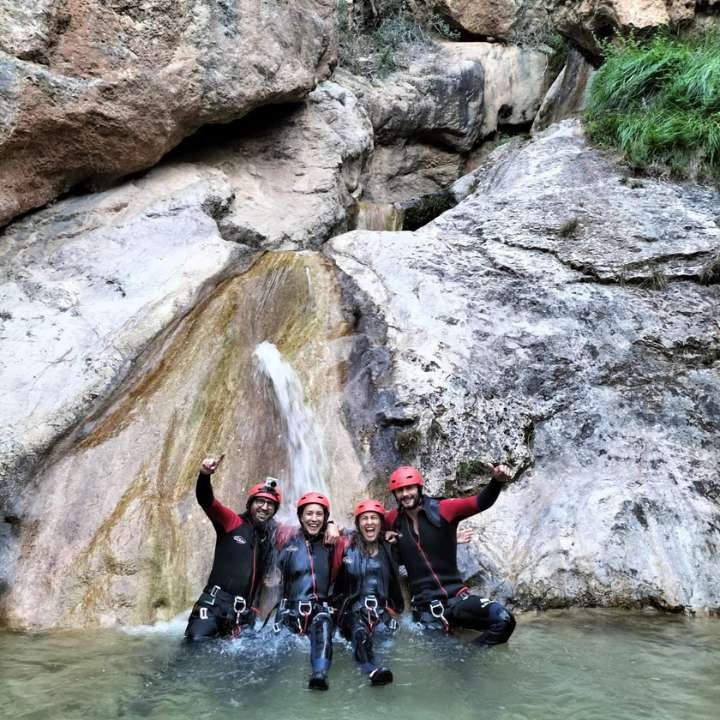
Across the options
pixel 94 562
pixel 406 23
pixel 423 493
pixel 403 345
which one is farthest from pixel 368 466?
pixel 406 23

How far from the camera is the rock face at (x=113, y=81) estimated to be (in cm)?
820

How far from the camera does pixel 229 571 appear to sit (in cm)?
546

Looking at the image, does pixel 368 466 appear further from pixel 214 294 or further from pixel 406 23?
pixel 406 23

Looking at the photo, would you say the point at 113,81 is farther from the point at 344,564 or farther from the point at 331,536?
the point at 344,564

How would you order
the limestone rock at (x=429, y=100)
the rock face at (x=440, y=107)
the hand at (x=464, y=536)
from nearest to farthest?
the hand at (x=464, y=536), the limestone rock at (x=429, y=100), the rock face at (x=440, y=107)

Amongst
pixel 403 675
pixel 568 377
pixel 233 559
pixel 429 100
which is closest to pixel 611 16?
pixel 429 100

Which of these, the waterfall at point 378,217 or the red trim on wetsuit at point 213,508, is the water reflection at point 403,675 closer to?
the red trim on wetsuit at point 213,508

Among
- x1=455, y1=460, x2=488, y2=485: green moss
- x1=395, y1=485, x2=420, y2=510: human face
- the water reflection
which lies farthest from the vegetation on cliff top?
the water reflection

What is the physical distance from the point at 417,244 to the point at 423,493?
3.44 meters

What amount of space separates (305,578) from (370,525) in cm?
64

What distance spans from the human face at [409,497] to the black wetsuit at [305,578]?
0.63 meters

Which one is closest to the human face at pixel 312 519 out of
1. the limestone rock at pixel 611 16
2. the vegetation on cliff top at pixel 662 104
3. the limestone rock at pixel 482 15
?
the vegetation on cliff top at pixel 662 104

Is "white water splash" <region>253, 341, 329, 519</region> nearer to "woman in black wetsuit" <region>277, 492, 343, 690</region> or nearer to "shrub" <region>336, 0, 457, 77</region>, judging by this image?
"woman in black wetsuit" <region>277, 492, 343, 690</region>

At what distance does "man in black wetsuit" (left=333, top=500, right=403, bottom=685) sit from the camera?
17.1 ft
